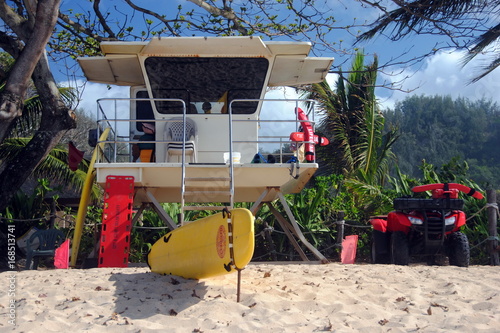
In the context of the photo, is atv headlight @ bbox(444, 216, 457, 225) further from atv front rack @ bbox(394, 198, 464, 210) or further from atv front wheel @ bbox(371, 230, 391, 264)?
atv front wheel @ bbox(371, 230, 391, 264)

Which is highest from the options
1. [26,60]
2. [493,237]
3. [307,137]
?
[26,60]

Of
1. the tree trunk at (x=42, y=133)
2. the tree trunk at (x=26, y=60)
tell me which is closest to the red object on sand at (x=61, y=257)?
the tree trunk at (x=26, y=60)

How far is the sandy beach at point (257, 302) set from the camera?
512 centimetres

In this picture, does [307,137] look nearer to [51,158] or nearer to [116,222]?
[116,222]

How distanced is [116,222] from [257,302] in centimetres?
355

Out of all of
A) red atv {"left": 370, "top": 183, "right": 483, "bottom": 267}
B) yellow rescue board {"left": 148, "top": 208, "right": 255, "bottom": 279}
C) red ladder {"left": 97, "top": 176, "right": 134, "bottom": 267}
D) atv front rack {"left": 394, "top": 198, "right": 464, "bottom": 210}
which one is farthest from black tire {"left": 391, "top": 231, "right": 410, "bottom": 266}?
red ladder {"left": 97, "top": 176, "right": 134, "bottom": 267}

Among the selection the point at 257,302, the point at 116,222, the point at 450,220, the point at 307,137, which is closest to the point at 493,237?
the point at 450,220

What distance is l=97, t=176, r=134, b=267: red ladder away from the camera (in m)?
8.48

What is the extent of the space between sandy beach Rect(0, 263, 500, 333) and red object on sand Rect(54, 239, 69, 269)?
1568mm

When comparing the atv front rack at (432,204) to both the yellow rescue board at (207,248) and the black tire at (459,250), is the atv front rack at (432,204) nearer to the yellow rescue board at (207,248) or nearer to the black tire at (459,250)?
the black tire at (459,250)

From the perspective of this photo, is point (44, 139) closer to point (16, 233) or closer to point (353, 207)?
point (16, 233)

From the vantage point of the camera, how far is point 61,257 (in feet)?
29.8

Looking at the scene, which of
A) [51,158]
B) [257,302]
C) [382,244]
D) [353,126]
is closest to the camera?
[257,302]

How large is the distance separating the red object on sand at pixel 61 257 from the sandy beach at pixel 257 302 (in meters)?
1.57
